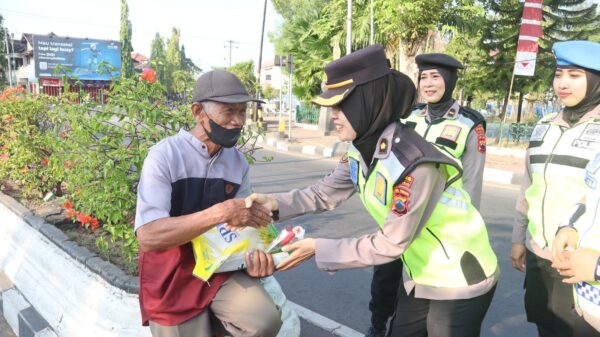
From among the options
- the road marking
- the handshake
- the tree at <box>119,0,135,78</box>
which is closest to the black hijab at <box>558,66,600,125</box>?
the handshake

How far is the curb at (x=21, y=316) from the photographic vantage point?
275cm

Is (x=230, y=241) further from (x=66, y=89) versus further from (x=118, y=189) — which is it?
(x=66, y=89)

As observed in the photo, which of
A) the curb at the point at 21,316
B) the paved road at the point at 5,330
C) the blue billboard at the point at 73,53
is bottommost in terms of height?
the paved road at the point at 5,330

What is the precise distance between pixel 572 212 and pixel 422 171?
2.41 feet

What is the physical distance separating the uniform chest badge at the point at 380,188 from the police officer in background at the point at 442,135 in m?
1.18

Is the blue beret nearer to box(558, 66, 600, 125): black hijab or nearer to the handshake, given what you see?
box(558, 66, 600, 125): black hijab

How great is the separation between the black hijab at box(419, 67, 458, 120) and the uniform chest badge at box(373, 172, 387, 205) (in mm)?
1504

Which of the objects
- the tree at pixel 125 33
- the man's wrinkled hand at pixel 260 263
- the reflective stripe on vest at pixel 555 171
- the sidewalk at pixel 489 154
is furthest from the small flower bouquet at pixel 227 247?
the tree at pixel 125 33

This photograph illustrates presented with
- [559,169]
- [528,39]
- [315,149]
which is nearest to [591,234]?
[559,169]

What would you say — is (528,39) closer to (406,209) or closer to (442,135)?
(442,135)

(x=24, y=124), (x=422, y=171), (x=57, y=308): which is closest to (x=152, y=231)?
(x=422, y=171)

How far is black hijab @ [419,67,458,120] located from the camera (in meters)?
2.92

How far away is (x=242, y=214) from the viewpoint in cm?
190

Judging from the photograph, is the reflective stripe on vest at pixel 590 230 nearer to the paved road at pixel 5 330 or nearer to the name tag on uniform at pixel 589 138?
the name tag on uniform at pixel 589 138
